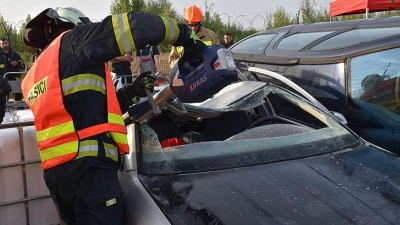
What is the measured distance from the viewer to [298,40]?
13.2ft

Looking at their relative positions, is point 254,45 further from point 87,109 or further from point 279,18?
point 279,18

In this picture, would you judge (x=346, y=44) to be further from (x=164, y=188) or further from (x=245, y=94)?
(x=164, y=188)

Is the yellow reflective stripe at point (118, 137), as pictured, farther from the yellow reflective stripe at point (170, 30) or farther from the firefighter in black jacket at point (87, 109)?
the yellow reflective stripe at point (170, 30)

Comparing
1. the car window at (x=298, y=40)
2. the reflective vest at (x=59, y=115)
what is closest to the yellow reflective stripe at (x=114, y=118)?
the reflective vest at (x=59, y=115)

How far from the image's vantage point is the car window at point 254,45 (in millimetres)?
4338

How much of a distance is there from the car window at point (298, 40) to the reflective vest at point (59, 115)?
7.19 ft

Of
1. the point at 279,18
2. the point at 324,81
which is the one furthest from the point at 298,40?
the point at 279,18

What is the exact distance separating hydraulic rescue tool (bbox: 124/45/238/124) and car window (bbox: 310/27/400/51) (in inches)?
62.0

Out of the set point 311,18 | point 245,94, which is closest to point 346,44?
point 245,94

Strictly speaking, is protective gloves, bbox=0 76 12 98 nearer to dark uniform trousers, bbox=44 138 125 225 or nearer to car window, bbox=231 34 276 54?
dark uniform trousers, bbox=44 138 125 225

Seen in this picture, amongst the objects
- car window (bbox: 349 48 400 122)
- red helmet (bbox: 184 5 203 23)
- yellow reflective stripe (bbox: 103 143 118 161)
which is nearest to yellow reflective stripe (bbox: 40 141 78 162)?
yellow reflective stripe (bbox: 103 143 118 161)

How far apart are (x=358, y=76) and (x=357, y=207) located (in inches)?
62.8

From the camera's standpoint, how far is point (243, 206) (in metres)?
1.82

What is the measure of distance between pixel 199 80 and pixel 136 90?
1.30 feet
